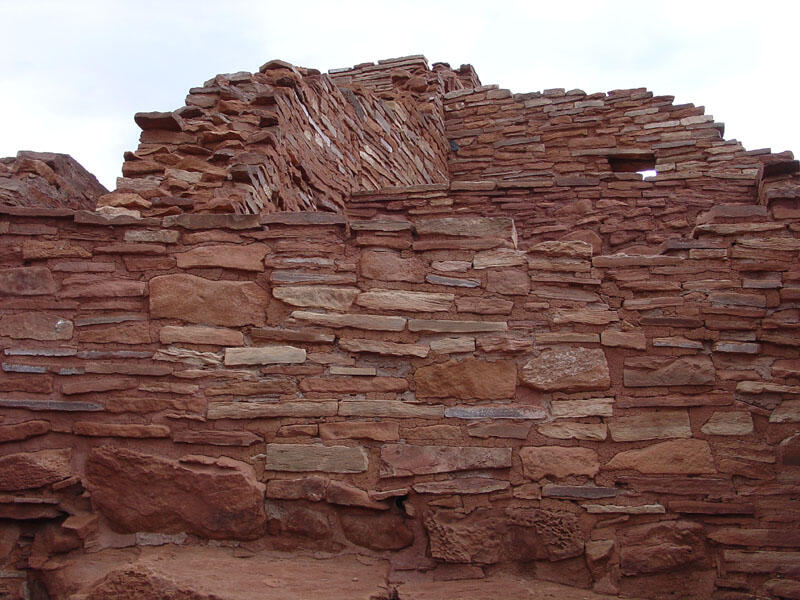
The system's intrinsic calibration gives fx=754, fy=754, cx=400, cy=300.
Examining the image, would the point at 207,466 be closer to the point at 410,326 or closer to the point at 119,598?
the point at 119,598

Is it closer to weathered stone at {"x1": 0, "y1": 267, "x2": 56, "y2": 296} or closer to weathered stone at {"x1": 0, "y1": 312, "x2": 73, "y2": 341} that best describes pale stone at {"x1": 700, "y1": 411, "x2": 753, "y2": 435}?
weathered stone at {"x1": 0, "y1": 312, "x2": 73, "y2": 341}

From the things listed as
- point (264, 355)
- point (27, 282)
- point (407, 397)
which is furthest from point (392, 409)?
point (27, 282)

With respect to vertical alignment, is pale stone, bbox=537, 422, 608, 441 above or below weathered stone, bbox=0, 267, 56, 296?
below

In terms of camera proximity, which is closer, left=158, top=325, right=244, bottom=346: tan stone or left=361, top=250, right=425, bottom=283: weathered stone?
left=158, top=325, right=244, bottom=346: tan stone

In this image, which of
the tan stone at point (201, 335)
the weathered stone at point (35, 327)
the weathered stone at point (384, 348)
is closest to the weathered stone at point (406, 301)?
the weathered stone at point (384, 348)

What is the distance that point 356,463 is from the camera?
319 centimetres

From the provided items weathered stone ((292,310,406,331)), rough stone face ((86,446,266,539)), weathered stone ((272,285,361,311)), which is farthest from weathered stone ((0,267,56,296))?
weathered stone ((292,310,406,331))

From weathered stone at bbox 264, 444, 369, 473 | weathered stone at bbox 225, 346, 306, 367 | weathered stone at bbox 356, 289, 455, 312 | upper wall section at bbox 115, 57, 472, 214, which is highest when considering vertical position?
upper wall section at bbox 115, 57, 472, 214

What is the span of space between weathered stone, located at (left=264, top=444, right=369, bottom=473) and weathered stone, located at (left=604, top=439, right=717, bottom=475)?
106 cm

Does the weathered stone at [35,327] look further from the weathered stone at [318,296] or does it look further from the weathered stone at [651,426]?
the weathered stone at [651,426]

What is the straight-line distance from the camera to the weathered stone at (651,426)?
3.21 metres

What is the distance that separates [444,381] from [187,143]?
105 inches

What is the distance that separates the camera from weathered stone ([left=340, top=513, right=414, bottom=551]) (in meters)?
3.09

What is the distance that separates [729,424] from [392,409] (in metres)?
1.44
